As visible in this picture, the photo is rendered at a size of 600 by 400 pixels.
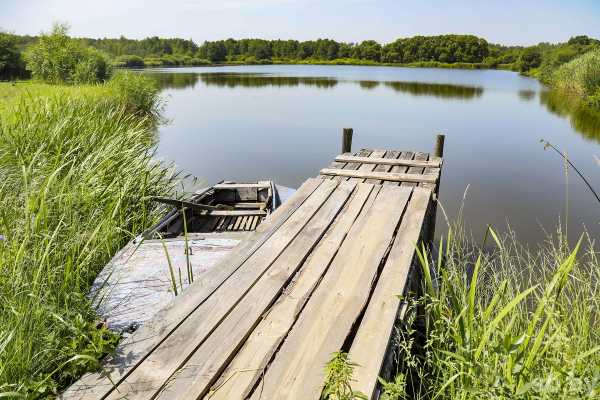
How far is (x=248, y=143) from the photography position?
14.1 meters

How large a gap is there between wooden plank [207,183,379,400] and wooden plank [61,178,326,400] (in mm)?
403

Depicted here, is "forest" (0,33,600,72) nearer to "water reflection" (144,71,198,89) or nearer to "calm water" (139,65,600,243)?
"water reflection" (144,71,198,89)

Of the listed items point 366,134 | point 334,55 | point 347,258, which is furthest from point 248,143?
point 334,55

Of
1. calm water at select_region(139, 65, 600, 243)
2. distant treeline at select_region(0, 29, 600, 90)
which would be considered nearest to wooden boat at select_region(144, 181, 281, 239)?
calm water at select_region(139, 65, 600, 243)

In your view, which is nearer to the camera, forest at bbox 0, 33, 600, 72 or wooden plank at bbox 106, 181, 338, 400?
wooden plank at bbox 106, 181, 338, 400

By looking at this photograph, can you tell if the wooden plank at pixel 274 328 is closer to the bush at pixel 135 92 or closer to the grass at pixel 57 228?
the grass at pixel 57 228

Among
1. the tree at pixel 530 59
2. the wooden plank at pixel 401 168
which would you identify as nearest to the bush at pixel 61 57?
the wooden plank at pixel 401 168

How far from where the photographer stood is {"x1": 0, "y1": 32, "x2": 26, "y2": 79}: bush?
31.9m

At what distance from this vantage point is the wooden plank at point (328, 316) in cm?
178

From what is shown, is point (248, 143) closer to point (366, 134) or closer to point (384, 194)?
point (366, 134)

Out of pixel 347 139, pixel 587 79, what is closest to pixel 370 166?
pixel 347 139

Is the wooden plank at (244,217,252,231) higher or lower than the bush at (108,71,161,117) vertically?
lower

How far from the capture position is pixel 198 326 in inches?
84.2

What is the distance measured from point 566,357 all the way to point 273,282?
4.97 ft
